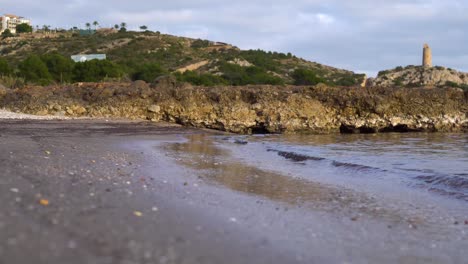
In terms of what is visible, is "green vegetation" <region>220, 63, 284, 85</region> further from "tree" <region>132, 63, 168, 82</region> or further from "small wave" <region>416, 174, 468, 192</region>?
"small wave" <region>416, 174, 468, 192</region>

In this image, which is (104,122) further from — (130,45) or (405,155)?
(130,45)

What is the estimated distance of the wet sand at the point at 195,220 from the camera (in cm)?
307

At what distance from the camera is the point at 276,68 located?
63.3 meters

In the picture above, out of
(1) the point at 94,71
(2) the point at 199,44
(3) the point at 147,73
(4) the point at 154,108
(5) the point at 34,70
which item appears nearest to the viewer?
(4) the point at 154,108

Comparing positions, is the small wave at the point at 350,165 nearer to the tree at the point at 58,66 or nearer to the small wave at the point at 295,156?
the small wave at the point at 295,156

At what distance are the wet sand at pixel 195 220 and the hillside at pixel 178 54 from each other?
139 ft

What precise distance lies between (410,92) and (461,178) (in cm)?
1609

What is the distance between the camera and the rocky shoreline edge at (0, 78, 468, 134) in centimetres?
2205

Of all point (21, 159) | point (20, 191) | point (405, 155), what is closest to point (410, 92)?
point (405, 155)

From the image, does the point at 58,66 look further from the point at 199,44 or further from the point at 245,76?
the point at 199,44

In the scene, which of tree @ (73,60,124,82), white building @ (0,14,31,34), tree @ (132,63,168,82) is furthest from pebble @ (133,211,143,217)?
white building @ (0,14,31,34)

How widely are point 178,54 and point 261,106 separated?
48.8m

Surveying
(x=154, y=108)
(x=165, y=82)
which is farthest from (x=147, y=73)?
(x=154, y=108)

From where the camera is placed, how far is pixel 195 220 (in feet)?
13.6
